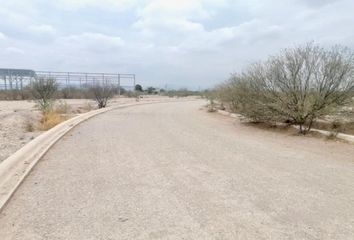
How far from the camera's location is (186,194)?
6.14m

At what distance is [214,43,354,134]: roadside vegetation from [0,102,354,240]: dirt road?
3610mm

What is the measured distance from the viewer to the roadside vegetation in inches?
549

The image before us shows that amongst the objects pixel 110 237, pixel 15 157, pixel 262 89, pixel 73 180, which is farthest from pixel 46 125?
pixel 110 237

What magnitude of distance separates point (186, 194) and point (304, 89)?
9847 millimetres

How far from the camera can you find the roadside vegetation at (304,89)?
1395 centimetres

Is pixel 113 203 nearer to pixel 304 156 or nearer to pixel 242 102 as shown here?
pixel 304 156

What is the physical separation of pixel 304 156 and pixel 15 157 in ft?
22.8

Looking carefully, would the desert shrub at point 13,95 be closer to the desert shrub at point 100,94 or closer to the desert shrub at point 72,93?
the desert shrub at point 72,93

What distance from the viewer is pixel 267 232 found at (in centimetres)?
455

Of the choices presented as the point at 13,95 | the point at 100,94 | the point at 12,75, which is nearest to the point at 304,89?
the point at 100,94

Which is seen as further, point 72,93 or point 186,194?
point 72,93

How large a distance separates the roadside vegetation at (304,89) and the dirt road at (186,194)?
361cm

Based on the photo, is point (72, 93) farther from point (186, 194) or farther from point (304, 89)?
point (186, 194)

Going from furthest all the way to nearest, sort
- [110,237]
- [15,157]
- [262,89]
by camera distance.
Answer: [262,89] → [15,157] → [110,237]
